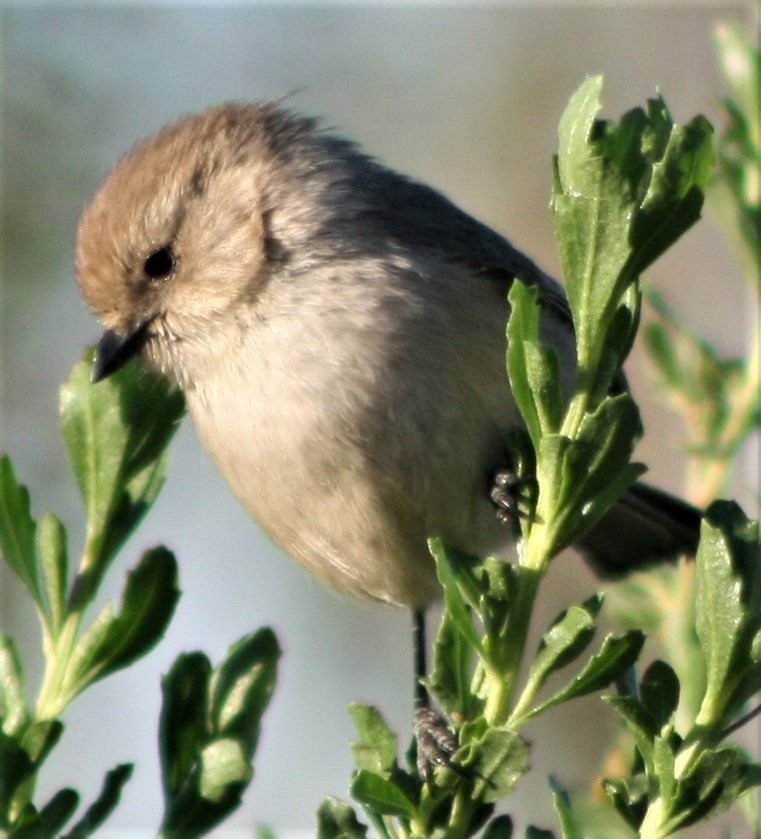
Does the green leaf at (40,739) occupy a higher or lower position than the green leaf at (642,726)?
lower

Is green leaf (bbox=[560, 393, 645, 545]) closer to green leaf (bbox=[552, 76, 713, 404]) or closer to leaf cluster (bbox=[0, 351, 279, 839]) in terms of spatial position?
green leaf (bbox=[552, 76, 713, 404])

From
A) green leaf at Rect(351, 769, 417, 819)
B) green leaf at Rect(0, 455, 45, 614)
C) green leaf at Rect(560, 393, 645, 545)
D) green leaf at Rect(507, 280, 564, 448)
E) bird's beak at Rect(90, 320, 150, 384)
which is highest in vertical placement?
bird's beak at Rect(90, 320, 150, 384)

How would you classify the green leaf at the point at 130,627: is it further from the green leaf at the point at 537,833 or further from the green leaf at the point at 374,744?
the green leaf at the point at 537,833

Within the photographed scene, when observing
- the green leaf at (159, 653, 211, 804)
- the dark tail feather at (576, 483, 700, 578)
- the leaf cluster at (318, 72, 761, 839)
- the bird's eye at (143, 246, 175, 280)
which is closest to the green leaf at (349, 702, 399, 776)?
the leaf cluster at (318, 72, 761, 839)

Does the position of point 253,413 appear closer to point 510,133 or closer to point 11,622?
point 11,622

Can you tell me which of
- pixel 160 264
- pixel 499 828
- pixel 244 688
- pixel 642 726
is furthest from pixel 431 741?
pixel 160 264

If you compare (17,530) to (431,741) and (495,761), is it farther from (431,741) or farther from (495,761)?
(431,741)

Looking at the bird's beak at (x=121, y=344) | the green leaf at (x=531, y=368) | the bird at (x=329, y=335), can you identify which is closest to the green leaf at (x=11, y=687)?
the green leaf at (x=531, y=368)
